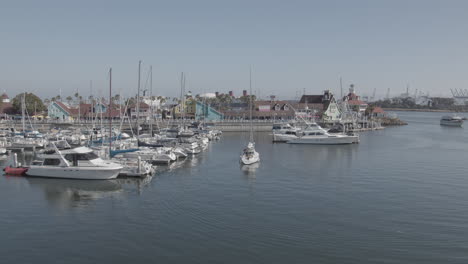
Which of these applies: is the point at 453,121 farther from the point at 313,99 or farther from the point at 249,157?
the point at 249,157

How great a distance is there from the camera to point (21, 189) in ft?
109

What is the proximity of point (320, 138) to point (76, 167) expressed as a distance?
150ft

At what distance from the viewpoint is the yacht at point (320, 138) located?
7081 cm

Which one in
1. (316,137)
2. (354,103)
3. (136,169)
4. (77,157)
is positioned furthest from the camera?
(354,103)

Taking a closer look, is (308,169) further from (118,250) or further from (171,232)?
(118,250)

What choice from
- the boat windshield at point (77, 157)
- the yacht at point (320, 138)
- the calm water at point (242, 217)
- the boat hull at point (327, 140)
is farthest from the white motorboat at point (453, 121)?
the boat windshield at point (77, 157)

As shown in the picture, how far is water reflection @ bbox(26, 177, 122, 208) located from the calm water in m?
0.08

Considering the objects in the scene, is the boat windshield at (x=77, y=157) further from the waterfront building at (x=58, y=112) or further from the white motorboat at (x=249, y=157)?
the waterfront building at (x=58, y=112)

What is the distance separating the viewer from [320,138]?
70875mm

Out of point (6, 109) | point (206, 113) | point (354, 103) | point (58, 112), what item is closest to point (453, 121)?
point (354, 103)

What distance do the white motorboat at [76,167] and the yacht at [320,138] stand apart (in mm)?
42478

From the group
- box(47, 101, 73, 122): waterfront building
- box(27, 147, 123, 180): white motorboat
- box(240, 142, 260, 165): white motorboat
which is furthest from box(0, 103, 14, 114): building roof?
box(240, 142, 260, 165): white motorboat

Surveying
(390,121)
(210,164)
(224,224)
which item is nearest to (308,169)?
(210,164)

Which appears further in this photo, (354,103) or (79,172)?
(354,103)
